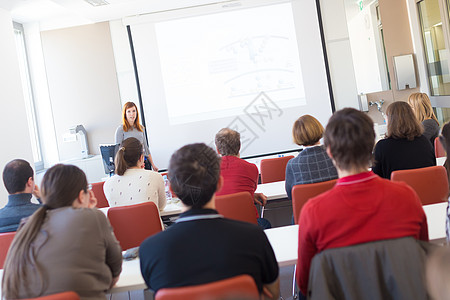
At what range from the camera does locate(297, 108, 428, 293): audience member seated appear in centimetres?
161

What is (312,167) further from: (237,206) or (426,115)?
(426,115)

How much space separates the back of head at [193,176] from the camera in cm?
167

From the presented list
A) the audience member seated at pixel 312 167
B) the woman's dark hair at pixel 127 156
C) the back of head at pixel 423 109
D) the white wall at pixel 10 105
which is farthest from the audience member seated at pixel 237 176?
the white wall at pixel 10 105

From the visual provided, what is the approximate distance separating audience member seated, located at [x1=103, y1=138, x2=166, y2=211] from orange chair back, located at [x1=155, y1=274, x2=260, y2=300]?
6.38 ft

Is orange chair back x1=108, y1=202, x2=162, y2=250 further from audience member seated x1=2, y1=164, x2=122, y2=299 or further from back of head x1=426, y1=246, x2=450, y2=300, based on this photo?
back of head x1=426, y1=246, x2=450, y2=300

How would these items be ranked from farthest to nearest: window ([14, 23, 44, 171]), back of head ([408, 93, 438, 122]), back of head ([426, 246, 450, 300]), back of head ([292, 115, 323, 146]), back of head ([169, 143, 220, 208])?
window ([14, 23, 44, 171]) → back of head ([408, 93, 438, 122]) → back of head ([292, 115, 323, 146]) → back of head ([169, 143, 220, 208]) → back of head ([426, 246, 450, 300])

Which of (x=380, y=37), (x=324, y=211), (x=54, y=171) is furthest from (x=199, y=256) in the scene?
(x=380, y=37)

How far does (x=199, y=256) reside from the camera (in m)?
1.54

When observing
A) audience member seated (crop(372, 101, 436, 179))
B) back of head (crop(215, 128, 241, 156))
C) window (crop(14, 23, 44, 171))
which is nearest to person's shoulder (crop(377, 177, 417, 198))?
audience member seated (crop(372, 101, 436, 179))

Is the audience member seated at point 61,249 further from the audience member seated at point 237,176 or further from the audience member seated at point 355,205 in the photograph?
the audience member seated at point 237,176

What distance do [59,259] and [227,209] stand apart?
1.33 meters

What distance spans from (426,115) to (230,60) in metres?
3.18

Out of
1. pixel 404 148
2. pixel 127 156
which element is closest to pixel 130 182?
pixel 127 156

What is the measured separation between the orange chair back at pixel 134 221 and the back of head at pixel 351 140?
1.59m
